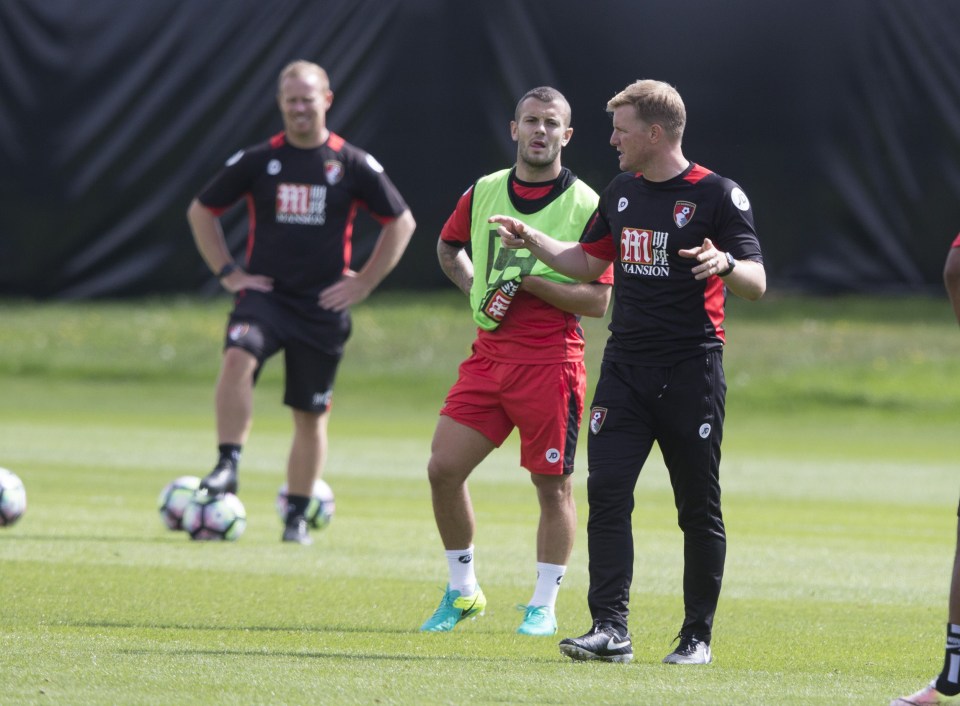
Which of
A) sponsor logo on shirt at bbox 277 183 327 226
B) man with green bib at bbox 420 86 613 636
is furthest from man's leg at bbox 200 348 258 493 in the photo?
man with green bib at bbox 420 86 613 636

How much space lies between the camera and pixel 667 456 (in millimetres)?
5723

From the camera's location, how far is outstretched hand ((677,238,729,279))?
5148 millimetres

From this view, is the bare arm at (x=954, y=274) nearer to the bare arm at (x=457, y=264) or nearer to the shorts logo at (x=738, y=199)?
the shorts logo at (x=738, y=199)

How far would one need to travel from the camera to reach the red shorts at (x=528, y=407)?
248 inches

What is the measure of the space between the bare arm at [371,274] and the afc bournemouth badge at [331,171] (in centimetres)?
38

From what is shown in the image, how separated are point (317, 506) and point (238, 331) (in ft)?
3.54

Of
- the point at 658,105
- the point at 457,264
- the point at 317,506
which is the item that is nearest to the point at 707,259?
the point at 658,105

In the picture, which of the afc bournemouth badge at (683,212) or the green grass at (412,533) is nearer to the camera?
the green grass at (412,533)

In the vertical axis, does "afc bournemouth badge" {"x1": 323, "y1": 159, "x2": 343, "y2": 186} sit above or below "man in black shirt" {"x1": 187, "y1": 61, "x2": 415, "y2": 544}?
above

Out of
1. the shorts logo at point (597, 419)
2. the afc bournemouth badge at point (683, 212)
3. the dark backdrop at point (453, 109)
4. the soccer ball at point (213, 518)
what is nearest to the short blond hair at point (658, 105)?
the afc bournemouth badge at point (683, 212)

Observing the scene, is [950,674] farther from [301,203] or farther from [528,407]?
[301,203]

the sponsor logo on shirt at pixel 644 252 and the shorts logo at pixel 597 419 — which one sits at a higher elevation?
the sponsor logo on shirt at pixel 644 252

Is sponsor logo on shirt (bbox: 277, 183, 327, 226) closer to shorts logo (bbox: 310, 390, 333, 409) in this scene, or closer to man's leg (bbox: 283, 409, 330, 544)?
shorts logo (bbox: 310, 390, 333, 409)

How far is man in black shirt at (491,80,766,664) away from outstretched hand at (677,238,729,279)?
30 cm
